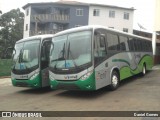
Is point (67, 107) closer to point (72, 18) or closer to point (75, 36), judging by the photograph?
point (75, 36)

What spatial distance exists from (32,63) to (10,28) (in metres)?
45.6

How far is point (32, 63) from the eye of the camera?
1209 cm

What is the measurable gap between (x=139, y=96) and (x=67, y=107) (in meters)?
3.26

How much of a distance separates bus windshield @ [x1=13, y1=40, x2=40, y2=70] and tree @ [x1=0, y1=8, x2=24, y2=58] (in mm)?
40734

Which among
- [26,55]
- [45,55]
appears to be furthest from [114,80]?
[26,55]

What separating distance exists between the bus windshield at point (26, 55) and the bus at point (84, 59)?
122 centimetres

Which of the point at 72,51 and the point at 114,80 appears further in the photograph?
the point at 114,80

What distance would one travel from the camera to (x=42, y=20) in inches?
1697

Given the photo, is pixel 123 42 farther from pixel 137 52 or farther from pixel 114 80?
pixel 137 52

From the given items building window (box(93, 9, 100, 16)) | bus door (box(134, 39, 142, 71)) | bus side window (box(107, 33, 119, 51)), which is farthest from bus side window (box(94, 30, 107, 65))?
building window (box(93, 9, 100, 16))

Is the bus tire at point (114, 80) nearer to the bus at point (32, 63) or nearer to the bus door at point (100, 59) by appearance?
the bus door at point (100, 59)

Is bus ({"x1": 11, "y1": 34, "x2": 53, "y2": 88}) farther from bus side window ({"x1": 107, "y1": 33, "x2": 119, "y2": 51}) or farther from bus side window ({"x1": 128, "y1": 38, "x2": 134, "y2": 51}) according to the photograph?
bus side window ({"x1": 128, "y1": 38, "x2": 134, "y2": 51})

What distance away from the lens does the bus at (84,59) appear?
1020 centimetres

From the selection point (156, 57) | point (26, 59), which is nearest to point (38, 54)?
point (26, 59)
